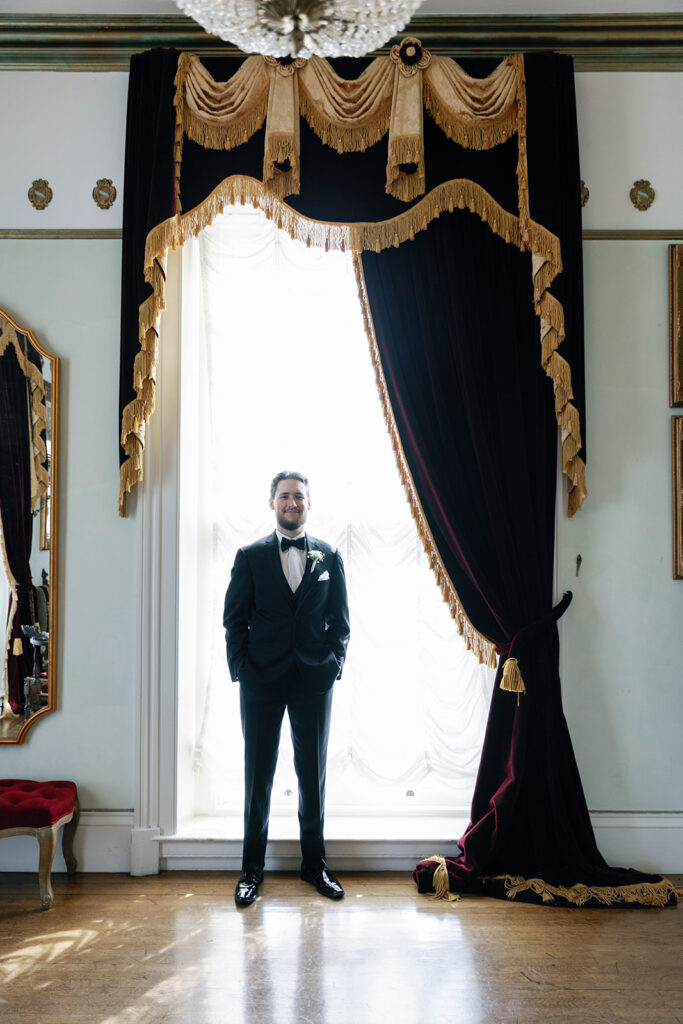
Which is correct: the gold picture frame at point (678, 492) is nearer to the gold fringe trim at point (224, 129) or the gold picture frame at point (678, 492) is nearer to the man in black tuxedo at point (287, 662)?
the man in black tuxedo at point (287, 662)

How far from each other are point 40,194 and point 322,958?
10.8ft

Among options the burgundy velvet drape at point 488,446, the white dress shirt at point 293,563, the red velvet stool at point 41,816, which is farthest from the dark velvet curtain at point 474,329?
the red velvet stool at point 41,816

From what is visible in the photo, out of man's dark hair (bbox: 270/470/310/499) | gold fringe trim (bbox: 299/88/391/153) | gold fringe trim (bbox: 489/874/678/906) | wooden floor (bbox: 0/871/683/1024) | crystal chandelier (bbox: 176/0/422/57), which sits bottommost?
wooden floor (bbox: 0/871/683/1024)

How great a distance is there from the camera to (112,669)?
11.4 feet

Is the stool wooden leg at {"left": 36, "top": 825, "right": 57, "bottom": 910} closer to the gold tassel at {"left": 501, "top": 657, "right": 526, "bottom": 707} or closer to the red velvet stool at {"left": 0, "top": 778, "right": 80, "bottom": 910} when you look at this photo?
the red velvet stool at {"left": 0, "top": 778, "right": 80, "bottom": 910}

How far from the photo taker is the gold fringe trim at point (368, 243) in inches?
132

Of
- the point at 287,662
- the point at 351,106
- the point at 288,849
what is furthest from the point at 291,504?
the point at 351,106

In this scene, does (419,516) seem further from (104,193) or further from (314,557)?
(104,193)

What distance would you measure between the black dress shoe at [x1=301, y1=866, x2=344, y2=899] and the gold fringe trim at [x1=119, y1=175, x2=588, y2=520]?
3.57 ft

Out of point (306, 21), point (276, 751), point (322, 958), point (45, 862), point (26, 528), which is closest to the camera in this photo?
point (306, 21)

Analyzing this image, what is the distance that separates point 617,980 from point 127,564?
95.3 inches

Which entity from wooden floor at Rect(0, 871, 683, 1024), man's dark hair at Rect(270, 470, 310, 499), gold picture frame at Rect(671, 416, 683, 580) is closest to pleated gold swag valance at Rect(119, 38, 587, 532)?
gold picture frame at Rect(671, 416, 683, 580)

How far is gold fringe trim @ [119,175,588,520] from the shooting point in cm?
334

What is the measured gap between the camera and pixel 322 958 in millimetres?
2631
